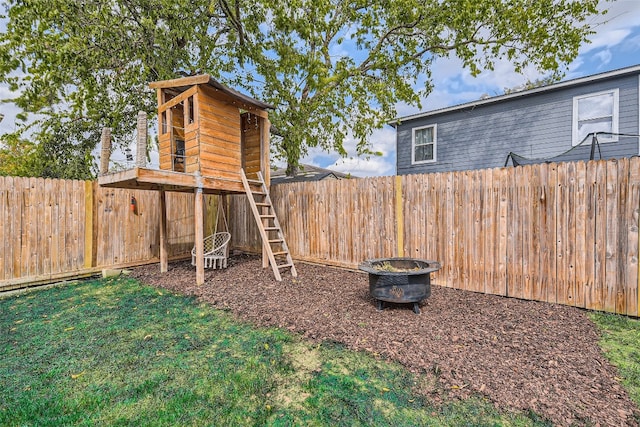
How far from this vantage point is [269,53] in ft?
32.1

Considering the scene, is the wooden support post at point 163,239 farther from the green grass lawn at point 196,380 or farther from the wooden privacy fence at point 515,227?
the wooden privacy fence at point 515,227

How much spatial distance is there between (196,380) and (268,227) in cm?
472

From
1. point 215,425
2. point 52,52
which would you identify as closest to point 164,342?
point 215,425

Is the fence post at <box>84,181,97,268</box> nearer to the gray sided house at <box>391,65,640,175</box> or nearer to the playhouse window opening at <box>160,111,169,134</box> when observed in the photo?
the playhouse window opening at <box>160,111,169,134</box>

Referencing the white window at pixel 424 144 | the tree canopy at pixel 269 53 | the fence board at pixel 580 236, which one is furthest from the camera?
the white window at pixel 424 144

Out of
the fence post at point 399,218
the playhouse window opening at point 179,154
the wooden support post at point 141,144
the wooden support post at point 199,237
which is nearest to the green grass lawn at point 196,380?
the wooden support post at point 199,237

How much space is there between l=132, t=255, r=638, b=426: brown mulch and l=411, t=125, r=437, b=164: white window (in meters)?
7.59

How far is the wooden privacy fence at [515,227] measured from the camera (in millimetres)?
3662

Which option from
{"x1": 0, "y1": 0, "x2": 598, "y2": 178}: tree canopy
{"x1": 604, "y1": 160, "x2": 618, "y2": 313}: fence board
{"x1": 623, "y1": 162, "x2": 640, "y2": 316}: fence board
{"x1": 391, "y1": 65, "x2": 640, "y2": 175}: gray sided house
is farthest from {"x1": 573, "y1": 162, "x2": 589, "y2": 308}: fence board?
{"x1": 0, "y1": 0, "x2": 598, "y2": 178}: tree canopy

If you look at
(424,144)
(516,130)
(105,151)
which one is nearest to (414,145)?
(424,144)

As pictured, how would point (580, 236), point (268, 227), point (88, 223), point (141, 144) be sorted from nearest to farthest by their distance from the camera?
point (580, 236)
point (141, 144)
point (88, 223)
point (268, 227)

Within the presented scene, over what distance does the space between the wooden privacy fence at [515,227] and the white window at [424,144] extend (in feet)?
21.0

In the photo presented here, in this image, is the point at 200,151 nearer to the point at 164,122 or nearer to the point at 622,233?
the point at 164,122

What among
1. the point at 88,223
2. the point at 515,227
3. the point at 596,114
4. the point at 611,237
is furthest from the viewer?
the point at 596,114
